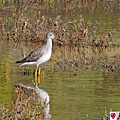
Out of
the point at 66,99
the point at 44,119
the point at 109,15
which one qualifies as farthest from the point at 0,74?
the point at 109,15

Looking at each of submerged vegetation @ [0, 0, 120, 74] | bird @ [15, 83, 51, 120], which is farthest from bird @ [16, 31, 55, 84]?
bird @ [15, 83, 51, 120]

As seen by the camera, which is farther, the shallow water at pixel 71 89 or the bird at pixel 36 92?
the bird at pixel 36 92

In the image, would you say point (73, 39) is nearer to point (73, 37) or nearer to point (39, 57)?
point (73, 37)

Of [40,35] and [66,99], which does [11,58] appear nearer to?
[40,35]

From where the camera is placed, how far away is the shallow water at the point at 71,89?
39.5 ft

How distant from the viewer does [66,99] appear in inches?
515

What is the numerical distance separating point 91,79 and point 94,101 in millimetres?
2412

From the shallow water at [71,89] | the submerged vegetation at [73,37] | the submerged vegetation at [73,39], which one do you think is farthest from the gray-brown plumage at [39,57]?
the submerged vegetation at [73,37]

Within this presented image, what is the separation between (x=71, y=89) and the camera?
46.3 feet

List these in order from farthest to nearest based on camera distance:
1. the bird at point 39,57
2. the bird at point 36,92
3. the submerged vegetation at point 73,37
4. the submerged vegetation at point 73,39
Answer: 1. the submerged vegetation at point 73,37
2. the submerged vegetation at point 73,39
3. the bird at point 39,57
4. the bird at point 36,92

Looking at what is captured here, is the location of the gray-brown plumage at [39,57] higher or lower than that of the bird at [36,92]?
higher

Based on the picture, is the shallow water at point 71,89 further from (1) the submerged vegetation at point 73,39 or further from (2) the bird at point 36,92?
(1) the submerged vegetation at point 73,39

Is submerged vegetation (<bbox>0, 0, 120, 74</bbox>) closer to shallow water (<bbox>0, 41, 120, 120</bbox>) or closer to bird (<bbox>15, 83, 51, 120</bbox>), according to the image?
shallow water (<bbox>0, 41, 120, 120</bbox>)

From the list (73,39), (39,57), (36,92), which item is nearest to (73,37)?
(73,39)
